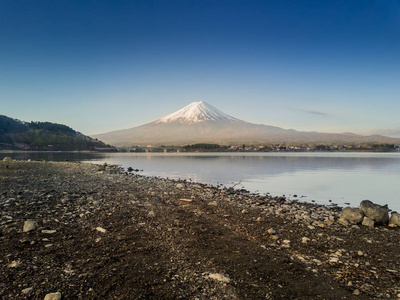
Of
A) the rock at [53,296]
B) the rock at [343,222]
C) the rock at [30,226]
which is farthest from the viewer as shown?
the rock at [343,222]

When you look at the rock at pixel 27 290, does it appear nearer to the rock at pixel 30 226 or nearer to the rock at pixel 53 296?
the rock at pixel 53 296

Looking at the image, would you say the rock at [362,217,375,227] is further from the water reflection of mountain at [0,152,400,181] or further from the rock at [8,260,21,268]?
the water reflection of mountain at [0,152,400,181]

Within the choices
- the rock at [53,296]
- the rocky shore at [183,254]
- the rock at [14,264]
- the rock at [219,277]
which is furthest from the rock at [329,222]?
the rock at [14,264]

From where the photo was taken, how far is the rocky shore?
166 inches

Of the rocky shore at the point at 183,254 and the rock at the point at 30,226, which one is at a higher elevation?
the rock at the point at 30,226

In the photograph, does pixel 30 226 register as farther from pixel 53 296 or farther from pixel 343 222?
pixel 343 222

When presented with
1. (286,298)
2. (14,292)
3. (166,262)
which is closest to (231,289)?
(286,298)

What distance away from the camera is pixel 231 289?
14.1ft

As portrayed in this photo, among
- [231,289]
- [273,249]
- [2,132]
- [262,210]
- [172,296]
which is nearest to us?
[172,296]

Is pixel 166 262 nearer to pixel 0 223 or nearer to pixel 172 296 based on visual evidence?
pixel 172 296

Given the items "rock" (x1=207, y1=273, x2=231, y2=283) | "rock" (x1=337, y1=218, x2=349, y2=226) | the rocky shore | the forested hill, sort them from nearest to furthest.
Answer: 1. the rocky shore
2. "rock" (x1=207, y1=273, x2=231, y2=283)
3. "rock" (x1=337, y1=218, x2=349, y2=226)
4. the forested hill

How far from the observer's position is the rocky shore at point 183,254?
166 inches

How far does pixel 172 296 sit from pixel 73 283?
1.66 metres

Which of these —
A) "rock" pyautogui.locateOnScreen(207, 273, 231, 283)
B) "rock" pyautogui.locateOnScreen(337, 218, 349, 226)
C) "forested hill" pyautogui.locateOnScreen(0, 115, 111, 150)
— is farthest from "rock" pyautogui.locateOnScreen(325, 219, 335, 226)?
"forested hill" pyautogui.locateOnScreen(0, 115, 111, 150)
